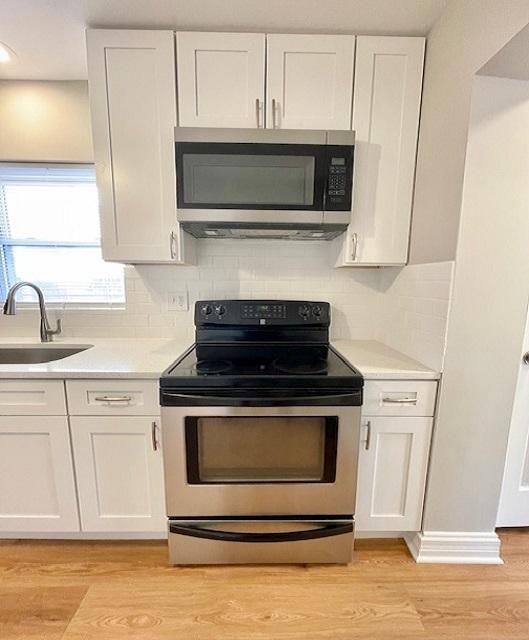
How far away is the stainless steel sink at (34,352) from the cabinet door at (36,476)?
1.83 feet

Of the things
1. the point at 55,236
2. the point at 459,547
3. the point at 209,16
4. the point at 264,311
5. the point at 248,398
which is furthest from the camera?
the point at 55,236

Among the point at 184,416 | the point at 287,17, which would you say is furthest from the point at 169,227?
the point at 287,17

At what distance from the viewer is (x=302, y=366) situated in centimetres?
142

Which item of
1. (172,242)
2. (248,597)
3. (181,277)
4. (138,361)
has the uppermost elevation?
(172,242)

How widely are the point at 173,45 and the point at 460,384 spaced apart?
2.00m

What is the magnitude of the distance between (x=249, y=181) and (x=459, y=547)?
6.50ft

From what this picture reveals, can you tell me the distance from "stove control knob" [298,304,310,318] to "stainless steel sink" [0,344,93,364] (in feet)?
4.14

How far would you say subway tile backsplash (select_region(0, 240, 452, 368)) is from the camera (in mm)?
1897

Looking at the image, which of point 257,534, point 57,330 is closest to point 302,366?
point 257,534

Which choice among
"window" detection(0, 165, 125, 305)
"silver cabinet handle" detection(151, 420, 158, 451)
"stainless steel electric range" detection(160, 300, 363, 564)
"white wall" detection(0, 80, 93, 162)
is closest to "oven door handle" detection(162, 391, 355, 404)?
"stainless steel electric range" detection(160, 300, 363, 564)

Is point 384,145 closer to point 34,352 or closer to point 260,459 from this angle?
point 260,459

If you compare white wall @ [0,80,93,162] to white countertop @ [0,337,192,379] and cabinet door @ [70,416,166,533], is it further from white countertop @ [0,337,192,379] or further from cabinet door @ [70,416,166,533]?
cabinet door @ [70,416,166,533]

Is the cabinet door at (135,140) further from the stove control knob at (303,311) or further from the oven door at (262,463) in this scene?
the oven door at (262,463)

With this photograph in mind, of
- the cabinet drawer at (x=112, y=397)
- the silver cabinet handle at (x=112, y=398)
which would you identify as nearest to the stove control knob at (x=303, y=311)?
the cabinet drawer at (x=112, y=397)
